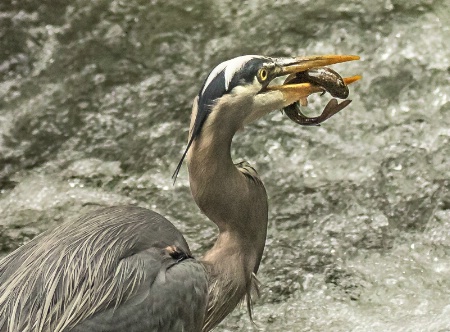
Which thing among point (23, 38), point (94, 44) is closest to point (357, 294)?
point (94, 44)

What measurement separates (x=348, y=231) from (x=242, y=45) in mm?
1158

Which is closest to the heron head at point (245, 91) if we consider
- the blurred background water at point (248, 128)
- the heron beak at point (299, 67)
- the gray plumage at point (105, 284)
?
the heron beak at point (299, 67)

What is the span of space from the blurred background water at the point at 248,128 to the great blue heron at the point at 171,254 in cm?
104

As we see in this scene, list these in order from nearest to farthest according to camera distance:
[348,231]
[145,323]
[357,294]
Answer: [145,323]
[357,294]
[348,231]

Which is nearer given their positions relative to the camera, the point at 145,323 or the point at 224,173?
the point at 145,323

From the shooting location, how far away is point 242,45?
4652 mm

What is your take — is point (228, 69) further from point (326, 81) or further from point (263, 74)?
point (326, 81)

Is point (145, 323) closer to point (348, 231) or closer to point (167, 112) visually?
point (348, 231)

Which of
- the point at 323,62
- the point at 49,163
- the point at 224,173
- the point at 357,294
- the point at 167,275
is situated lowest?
the point at 357,294

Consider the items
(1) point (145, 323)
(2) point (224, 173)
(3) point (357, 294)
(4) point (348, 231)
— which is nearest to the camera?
(1) point (145, 323)

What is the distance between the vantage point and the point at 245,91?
2.87 meters

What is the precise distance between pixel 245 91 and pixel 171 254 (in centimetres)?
58

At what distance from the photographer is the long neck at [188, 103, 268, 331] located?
2.88m

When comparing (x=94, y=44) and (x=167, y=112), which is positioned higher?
(x=94, y=44)
